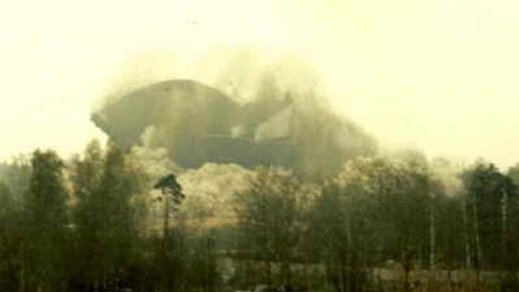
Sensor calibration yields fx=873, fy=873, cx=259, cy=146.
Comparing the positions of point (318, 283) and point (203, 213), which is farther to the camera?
point (203, 213)

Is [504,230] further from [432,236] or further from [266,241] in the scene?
[266,241]

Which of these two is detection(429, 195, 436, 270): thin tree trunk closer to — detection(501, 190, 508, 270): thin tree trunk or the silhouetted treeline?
the silhouetted treeline

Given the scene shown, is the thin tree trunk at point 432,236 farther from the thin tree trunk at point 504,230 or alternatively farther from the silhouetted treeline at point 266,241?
the thin tree trunk at point 504,230

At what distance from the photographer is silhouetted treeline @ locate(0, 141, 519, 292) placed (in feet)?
216

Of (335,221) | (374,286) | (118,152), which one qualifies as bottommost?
(374,286)

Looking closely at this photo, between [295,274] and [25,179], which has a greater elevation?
[25,179]

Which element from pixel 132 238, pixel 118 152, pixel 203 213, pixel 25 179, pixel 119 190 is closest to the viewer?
pixel 132 238

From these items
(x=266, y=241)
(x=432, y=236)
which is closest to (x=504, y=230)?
(x=432, y=236)

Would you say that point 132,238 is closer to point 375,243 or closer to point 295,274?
point 295,274

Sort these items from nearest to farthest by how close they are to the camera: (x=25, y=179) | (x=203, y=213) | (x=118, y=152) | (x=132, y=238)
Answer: (x=132, y=238)
(x=118, y=152)
(x=25, y=179)
(x=203, y=213)

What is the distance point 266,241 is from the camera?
254 ft

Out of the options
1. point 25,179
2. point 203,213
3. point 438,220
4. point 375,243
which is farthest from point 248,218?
point 203,213

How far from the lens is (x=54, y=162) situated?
7400 cm

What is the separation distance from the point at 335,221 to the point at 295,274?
20.6 ft
